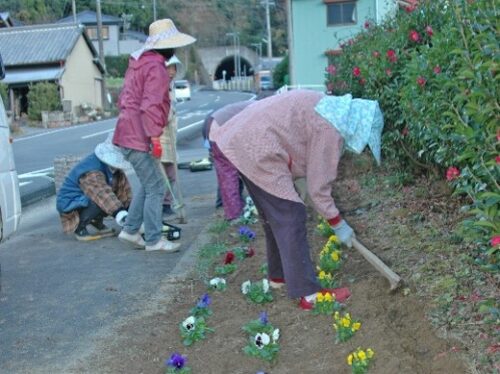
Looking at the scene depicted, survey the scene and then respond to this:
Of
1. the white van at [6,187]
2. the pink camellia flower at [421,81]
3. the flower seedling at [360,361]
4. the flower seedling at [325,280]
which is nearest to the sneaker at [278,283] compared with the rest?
the flower seedling at [325,280]

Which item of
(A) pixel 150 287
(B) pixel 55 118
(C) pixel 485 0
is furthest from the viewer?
(B) pixel 55 118

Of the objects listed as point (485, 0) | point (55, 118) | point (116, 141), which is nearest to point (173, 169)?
point (116, 141)

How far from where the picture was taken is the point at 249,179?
423 cm

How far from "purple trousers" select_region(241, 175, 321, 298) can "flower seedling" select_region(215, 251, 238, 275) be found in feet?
3.88

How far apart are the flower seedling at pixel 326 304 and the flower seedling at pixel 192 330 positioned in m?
0.62

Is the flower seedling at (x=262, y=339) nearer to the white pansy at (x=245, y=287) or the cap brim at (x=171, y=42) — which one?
the white pansy at (x=245, y=287)

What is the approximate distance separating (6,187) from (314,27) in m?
28.3

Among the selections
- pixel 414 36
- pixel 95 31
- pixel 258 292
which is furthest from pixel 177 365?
pixel 95 31

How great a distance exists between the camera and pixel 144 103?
19.5ft

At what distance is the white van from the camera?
18.3ft

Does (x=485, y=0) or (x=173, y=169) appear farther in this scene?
(x=173, y=169)

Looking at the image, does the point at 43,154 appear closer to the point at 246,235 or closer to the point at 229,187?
the point at 229,187

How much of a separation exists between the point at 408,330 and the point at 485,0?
163cm

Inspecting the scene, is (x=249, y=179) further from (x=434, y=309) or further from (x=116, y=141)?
(x=116, y=141)
